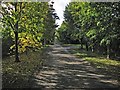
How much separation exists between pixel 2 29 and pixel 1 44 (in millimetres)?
4841

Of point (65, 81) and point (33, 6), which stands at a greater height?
point (33, 6)

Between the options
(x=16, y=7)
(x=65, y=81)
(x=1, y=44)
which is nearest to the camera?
(x=65, y=81)

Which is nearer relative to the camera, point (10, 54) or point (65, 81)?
point (65, 81)

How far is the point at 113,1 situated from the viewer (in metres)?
15.0

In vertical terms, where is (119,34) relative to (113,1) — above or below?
below

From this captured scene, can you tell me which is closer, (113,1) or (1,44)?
(113,1)

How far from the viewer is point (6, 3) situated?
17.6 m

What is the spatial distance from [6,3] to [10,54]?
973 cm

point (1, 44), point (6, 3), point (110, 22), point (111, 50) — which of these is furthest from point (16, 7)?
point (111, 50)

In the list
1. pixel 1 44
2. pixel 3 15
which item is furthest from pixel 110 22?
pixel 1 44

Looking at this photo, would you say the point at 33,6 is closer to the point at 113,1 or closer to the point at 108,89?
the point at 113,1

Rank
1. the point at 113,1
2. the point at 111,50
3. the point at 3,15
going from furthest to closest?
the point at 111,50 < the point at 3,15 < the point at 113,1

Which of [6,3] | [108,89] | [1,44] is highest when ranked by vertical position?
[6,3]

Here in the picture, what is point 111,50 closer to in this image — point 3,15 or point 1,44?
point 1,44
